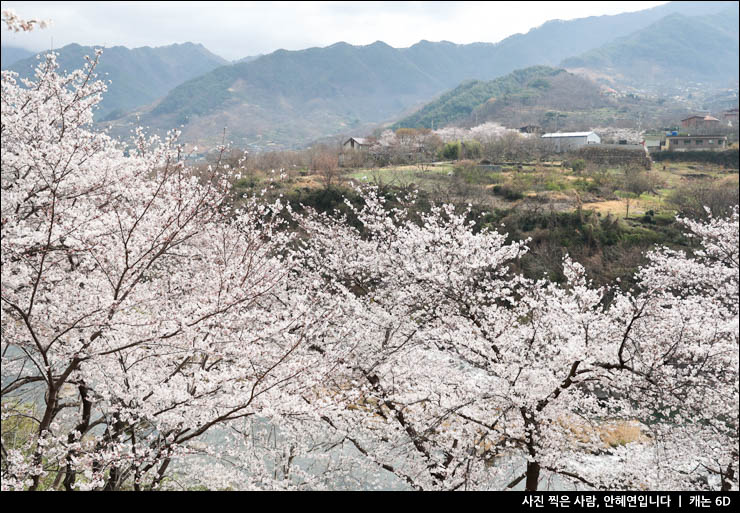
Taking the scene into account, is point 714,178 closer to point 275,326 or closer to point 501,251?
point 501,251

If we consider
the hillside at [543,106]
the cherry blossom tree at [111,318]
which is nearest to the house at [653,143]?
the hillside at [543,106]

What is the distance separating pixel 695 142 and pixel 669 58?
162174 millimetres

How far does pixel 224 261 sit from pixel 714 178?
142 feet

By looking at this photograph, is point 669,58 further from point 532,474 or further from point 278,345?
point 278,345

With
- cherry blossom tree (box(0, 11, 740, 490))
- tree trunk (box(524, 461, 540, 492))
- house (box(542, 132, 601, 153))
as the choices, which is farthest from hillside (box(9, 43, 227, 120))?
tree trunk (box(524, 461, 540, 492))

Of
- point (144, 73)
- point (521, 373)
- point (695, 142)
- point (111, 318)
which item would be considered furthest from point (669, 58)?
point (111, 318)

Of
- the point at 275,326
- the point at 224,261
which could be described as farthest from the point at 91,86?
the point at 275,326

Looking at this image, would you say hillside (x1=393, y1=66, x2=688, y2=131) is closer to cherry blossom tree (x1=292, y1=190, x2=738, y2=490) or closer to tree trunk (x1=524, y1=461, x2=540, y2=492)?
cherry blossom tree (x1=292, y1=190, x2=738, y2=490)

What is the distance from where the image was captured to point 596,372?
21.4 feet

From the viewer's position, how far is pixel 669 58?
172m

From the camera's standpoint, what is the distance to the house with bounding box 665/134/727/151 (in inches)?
1847

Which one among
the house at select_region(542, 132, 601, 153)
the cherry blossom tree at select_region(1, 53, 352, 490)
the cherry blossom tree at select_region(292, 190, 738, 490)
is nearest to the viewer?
the cherry blossom tree at select_region(1, 53, 352, 490)

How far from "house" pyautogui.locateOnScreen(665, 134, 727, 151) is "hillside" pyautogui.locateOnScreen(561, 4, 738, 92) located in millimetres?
104805

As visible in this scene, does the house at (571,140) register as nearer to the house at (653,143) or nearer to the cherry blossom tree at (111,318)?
the house at (653,143)
